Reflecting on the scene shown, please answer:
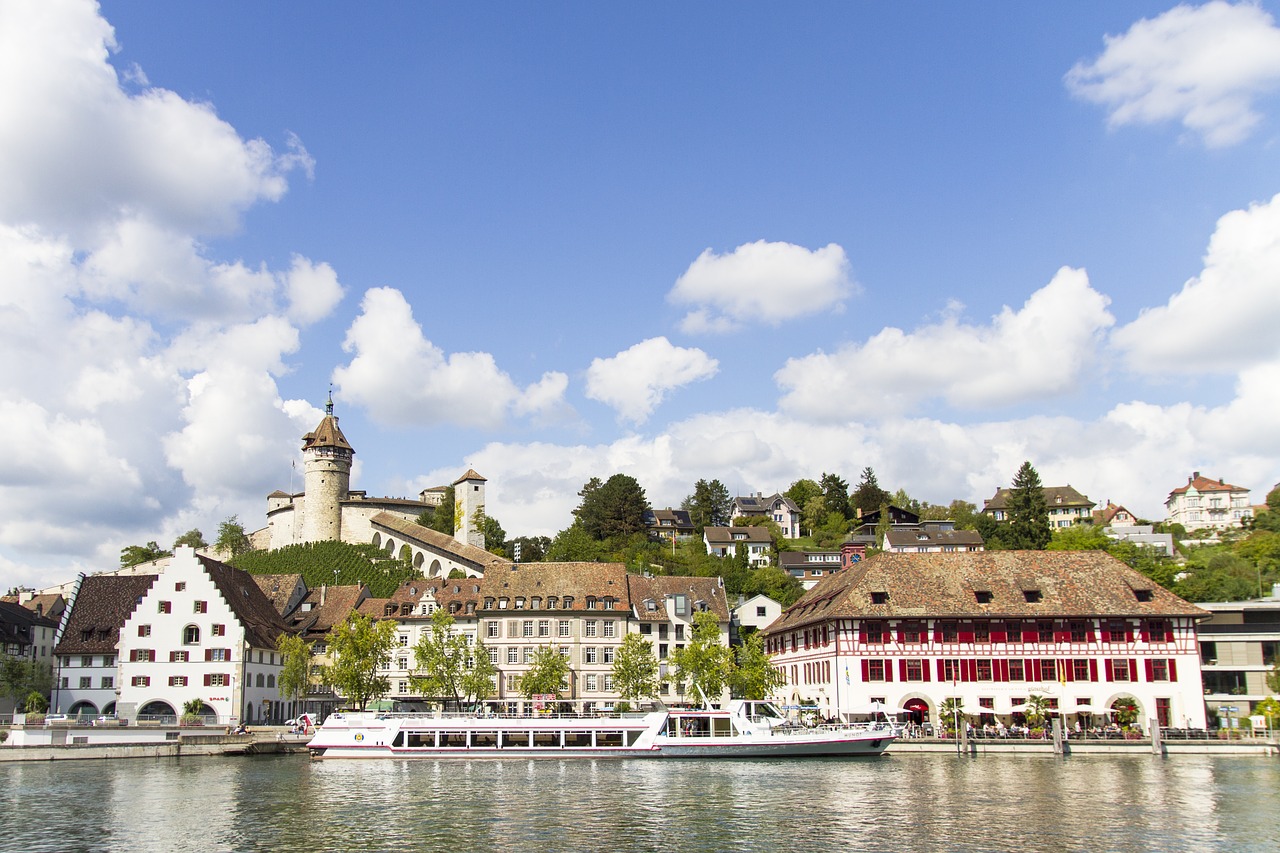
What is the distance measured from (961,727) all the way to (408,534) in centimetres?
9067

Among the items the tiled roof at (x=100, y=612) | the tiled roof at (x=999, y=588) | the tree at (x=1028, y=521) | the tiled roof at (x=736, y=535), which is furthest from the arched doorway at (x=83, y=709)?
the tiled roof at (x=736, y=535)

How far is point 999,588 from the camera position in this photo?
245 feet

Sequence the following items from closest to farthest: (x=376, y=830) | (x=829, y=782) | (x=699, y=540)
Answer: (x=376, y=830)
(x=829, y=782)
(x=699, y=540)

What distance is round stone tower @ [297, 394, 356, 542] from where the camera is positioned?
489ft

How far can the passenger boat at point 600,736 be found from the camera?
62.0 meters

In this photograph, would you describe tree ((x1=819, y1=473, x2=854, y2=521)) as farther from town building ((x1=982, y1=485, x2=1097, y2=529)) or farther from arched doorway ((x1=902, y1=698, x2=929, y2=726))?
arched doorway ((x1=902, y1=698, x2=929, y2=726))

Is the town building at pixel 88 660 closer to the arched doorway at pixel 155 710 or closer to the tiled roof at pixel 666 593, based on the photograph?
the arched doorway at pixel 155 710

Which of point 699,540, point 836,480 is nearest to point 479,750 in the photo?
point 699,540

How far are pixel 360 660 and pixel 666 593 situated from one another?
2846cm

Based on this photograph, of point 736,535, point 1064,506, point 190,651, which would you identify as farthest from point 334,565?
point 1064,506

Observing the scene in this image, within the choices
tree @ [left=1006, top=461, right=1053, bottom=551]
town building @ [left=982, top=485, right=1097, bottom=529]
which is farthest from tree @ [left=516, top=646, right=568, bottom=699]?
town building @ [left=982, top=485, right=1097, bottom=529]

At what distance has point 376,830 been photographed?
3641 cm

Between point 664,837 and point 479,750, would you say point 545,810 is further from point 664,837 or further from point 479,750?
point 479,750

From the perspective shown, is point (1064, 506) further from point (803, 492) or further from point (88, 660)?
point (88, 660)
